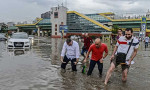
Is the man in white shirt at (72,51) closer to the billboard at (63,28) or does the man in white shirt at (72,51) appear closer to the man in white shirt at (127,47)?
the man in white shirt at (127,47)

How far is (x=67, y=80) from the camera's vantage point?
20.1 feet

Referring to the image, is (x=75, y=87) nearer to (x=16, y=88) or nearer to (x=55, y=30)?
(x=16, y=88)

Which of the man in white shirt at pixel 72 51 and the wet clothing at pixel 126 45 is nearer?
the wet clothing at pixel 126 45

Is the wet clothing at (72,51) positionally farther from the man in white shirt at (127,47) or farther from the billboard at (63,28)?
the billboard at (63,28)

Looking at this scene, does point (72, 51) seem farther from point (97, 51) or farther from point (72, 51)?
point (97, 51)

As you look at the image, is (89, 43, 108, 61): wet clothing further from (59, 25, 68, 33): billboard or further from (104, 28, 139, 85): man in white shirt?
(59, 25, 68, 33): billboard

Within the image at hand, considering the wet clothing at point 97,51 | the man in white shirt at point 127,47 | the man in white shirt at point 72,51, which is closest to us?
the man in white shirt at point 127,47

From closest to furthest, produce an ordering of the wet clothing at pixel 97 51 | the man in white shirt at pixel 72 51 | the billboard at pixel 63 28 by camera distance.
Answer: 1. the wet clothing at pixel 97 51
2. the man in white shirt at pixel 72 51
3. the billboard at pixel 63 28

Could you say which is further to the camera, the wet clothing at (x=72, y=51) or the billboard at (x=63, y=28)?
the billboard at (x=63, y=28)

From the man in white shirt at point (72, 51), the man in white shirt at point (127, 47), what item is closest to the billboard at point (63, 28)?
the man in white shirt at point (72, 51)

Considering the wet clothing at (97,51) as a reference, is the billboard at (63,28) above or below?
above

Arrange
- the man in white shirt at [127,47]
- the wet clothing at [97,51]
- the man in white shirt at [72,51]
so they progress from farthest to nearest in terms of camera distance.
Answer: the man in white shirt at [72,51] → the wet clothing at [97,51] → the man in white shirt at [127,47]

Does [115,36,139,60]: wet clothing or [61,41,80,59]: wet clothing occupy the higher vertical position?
[115,36,139,60]: wet clothing

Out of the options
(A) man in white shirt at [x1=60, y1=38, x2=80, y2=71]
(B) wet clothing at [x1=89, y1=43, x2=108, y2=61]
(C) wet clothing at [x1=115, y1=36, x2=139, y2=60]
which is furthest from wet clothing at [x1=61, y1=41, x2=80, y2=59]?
(C) wet clothing at [x1=115, y1=36, x2=139, y2=60]
